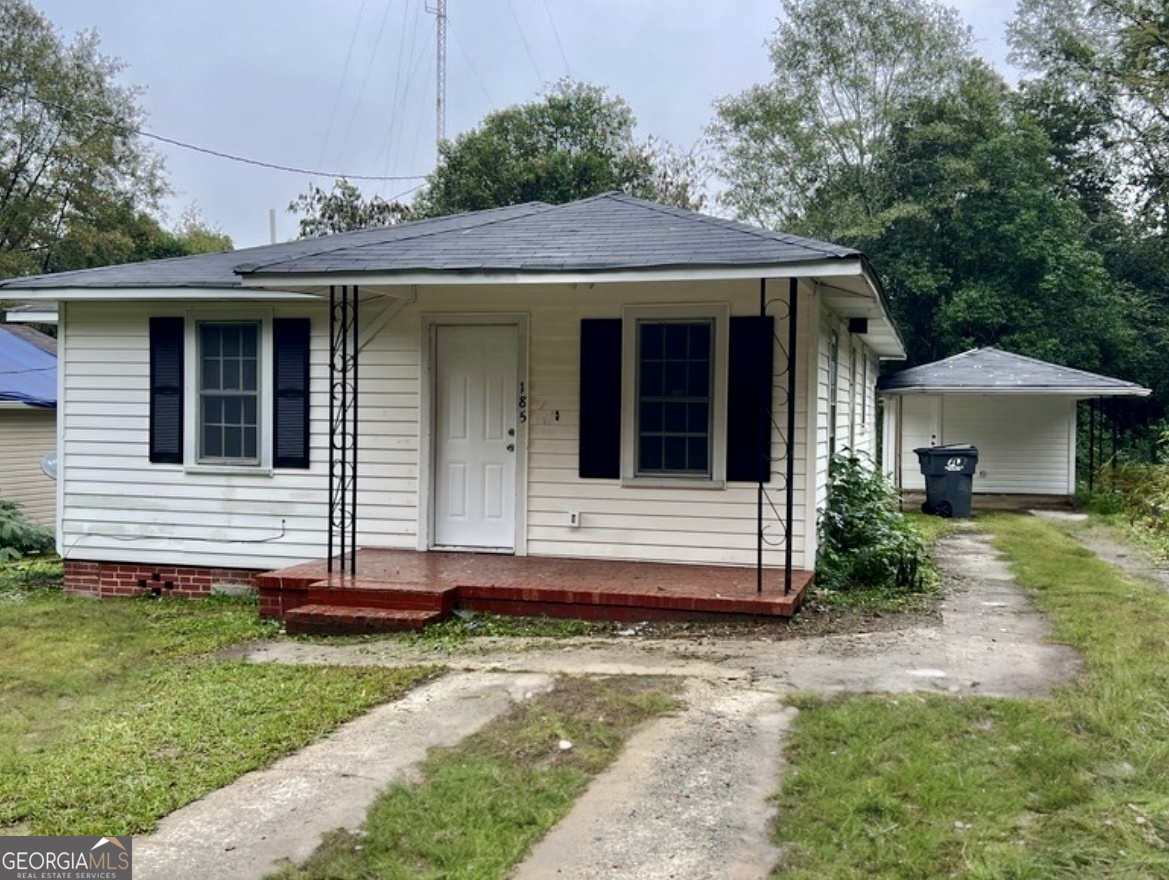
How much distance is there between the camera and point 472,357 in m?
7.83

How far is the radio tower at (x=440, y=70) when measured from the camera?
22797 mm

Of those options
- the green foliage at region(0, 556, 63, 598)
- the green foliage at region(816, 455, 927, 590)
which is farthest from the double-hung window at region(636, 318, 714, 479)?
the green foliage at region(0, 556, 63, 598)

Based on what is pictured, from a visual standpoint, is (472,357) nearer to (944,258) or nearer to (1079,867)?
(1079,867)

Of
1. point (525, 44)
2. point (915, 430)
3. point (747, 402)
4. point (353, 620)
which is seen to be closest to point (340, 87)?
point (525, 44)

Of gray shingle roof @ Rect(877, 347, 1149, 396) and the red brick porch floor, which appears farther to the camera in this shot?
gray shingle roof @ Rect(877, 347, 1149, 396)

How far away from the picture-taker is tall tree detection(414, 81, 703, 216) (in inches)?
984

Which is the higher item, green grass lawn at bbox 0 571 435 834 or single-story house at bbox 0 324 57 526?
single-story house at bbox 0 324 57 526

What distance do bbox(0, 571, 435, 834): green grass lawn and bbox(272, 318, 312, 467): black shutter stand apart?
1410mm

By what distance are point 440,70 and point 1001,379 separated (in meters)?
16.1

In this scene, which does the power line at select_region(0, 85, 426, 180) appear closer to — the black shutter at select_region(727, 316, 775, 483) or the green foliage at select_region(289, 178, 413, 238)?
the green foliage at select_region(289, 178, 413, 238)

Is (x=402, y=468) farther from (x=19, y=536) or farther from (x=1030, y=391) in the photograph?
(x=1030, y=391)

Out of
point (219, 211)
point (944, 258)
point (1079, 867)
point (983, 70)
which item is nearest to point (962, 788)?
point (1079, 867)

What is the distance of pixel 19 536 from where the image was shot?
12375 mm

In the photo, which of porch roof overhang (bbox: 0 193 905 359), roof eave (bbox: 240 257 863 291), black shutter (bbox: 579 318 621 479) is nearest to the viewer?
roof eave (bbox: 240 257 863 291)
